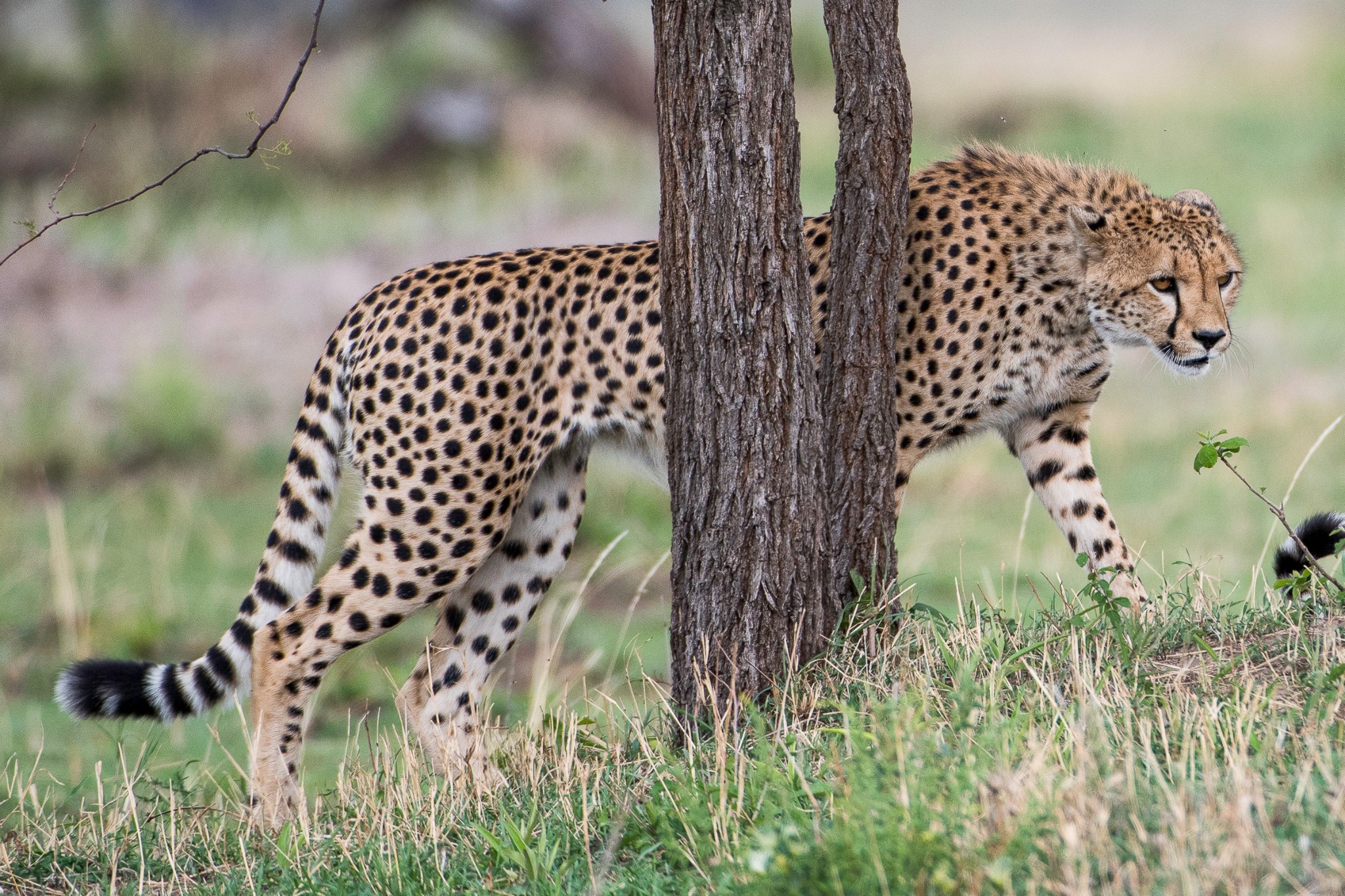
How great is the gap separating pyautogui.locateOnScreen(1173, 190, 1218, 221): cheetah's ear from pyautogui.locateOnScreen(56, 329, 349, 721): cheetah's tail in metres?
2.06

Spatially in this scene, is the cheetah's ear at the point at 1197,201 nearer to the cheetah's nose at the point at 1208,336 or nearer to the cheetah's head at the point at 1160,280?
the cheetah's head at the point at 1160,280

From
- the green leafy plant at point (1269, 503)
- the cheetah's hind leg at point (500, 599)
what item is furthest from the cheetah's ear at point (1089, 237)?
the cheetah's hind leg at point (500, 599)

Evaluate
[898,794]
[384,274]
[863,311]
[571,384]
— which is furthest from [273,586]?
[384,274]

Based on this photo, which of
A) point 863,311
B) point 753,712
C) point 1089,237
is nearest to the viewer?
point 753,712

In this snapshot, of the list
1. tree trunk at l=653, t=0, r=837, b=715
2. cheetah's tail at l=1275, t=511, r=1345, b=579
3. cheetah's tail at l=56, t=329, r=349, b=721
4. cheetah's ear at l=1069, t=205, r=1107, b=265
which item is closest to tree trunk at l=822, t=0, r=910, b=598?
tree trunk at l=653, t=0, r=837, b=715

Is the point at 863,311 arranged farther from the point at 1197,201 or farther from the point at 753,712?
the point at 1197,201

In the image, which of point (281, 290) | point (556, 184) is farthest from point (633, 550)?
point (556, 184)

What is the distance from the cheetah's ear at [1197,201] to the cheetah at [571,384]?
0.04 ft

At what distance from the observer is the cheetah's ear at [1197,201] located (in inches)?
152

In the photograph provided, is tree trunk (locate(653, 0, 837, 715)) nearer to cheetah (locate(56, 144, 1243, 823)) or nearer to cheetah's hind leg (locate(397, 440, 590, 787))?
cheetah (locate(56, 144, 1243, 823))

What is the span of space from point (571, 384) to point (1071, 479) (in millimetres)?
1228

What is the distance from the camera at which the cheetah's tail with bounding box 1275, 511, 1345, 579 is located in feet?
10.9

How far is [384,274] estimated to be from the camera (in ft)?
34.3

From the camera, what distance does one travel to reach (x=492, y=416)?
3734 mm
